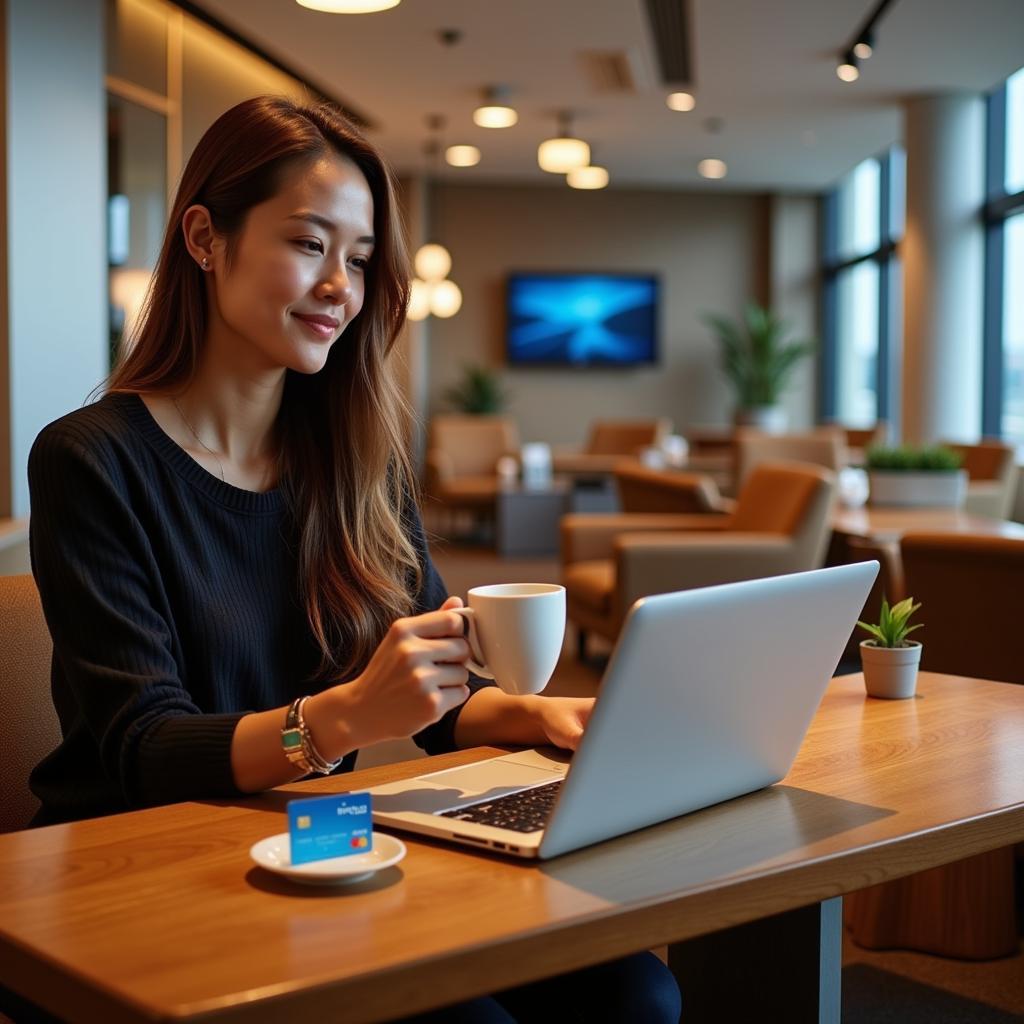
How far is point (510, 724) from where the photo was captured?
1465 millimetres

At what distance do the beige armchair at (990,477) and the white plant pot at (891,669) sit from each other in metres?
3.79

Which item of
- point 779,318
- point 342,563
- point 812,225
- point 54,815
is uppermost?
point 812,225

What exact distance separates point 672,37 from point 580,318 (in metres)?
5.64

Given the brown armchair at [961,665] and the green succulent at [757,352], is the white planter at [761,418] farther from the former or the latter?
the brown armchair at [961,665]

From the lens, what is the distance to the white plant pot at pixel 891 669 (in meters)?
1.67

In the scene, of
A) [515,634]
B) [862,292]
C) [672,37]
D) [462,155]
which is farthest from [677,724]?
[862,292]

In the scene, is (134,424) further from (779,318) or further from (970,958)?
(779,318)

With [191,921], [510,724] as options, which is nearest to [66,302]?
[510,724]

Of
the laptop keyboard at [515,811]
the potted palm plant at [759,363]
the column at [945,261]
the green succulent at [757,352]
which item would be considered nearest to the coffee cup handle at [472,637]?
the laptop keyboard at [515,811]

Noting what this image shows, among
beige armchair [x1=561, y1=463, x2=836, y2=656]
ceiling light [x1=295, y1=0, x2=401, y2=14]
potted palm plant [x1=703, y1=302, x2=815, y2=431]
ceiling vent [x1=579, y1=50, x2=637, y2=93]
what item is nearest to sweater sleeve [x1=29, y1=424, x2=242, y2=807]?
beige armchair [x1=561, y1=463, x2=836, y2=656]

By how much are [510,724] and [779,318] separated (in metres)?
12.1

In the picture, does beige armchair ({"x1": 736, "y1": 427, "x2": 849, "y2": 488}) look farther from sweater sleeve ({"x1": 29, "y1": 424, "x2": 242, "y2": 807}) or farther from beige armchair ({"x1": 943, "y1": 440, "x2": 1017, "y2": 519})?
sweater sleeve ({"x1": 29, "y1": 424, "x2": 242, "y2": 807})

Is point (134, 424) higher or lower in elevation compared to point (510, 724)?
higher

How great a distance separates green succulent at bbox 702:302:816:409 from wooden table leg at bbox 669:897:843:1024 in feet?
37.2
